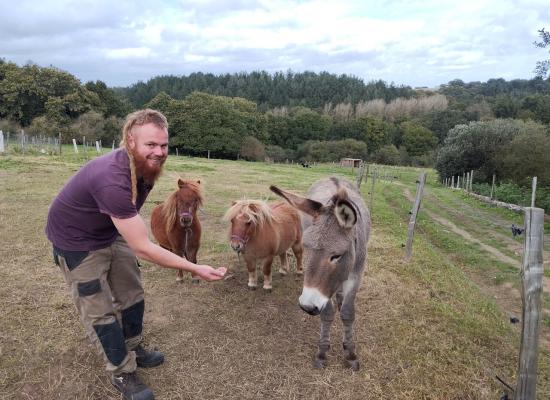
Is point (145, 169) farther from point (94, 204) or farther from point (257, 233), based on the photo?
point (257, 233)

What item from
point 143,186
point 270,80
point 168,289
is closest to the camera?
point 143,186

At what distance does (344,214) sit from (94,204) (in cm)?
204

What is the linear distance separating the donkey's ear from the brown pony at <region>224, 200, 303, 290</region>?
2488 mm

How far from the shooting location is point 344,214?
3.10 metres

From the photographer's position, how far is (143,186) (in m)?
3.23

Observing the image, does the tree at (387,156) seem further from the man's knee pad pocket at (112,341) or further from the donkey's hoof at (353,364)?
the man's knee pad pocket at (112,341)

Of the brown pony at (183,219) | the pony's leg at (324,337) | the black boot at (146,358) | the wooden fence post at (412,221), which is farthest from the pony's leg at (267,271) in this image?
the wooden fence post at (412,221)

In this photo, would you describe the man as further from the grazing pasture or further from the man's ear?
the grazing pasture

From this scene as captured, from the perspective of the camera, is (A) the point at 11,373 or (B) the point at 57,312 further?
(B) the point at 57,312

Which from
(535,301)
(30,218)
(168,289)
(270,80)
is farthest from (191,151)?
(270,80)

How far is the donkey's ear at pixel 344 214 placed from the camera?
304cm

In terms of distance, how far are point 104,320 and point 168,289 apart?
2.65 meters

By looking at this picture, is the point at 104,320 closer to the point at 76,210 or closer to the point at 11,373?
the point at 76,210

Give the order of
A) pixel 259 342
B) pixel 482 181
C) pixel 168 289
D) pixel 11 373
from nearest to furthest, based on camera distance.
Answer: pixel 11 373, pixel 259 342, pixel 168 289, pixel 482 181
